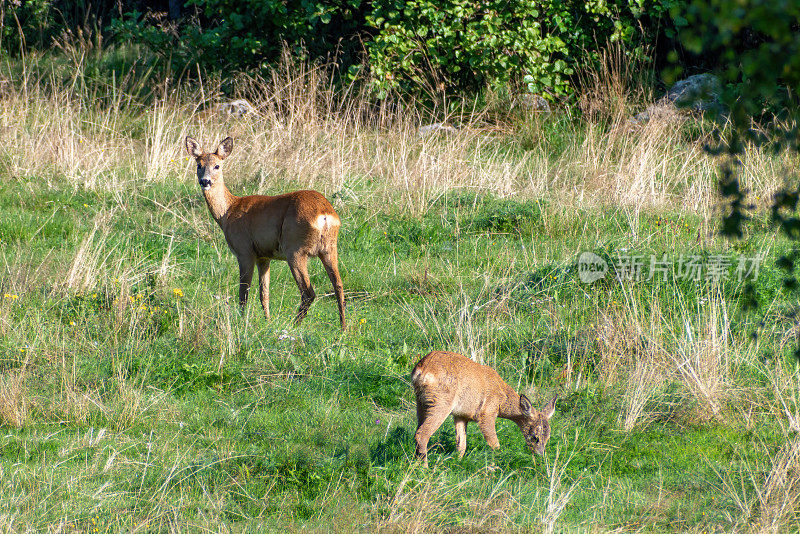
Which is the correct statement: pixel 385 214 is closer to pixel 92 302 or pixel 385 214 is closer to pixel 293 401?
pixel 92 302

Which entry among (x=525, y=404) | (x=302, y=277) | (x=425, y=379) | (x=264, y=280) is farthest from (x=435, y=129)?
(x=425, y=379)

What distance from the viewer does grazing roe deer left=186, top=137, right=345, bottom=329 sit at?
6.99 meters

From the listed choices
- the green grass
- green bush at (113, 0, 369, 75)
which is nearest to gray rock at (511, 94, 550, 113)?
green bush at (113, 0, 369, 75)

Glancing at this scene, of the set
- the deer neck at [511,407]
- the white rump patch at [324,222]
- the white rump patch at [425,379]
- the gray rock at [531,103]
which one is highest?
the white rump patch at [425,379]

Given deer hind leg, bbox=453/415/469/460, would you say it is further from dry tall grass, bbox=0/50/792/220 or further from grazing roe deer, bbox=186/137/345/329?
dry tall grass, bbox=0/50/792/220

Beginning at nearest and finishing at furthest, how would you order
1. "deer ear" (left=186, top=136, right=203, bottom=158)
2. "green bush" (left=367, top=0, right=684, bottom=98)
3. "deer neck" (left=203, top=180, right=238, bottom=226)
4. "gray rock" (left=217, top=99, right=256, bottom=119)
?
1. "deer neck" (left=203, top=180, right=238, bottom=226)
2. "deer ear" (left=186, top=136, right=203, bottom=158)
3. "green bush" (left=367, top=0, right=684, bottom=98)
4. "gray rock" (left=217, top=99, right=256, bottom=119)

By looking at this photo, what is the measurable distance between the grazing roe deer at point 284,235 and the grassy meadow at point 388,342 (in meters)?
0.27

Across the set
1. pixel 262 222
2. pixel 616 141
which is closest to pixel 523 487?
pixel 262 222

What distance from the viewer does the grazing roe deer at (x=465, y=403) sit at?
4453 mm

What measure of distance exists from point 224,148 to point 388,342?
9.15ft

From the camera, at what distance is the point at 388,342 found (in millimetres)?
6406

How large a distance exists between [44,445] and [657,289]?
4252 millimetres

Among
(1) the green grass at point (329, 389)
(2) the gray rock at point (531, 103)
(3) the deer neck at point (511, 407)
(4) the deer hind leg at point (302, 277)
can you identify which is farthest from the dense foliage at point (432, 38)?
(3) the deer neck at point (511, 407)

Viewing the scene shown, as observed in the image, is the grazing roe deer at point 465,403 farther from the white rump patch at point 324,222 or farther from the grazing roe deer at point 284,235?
the white rump patch at point 324,222
